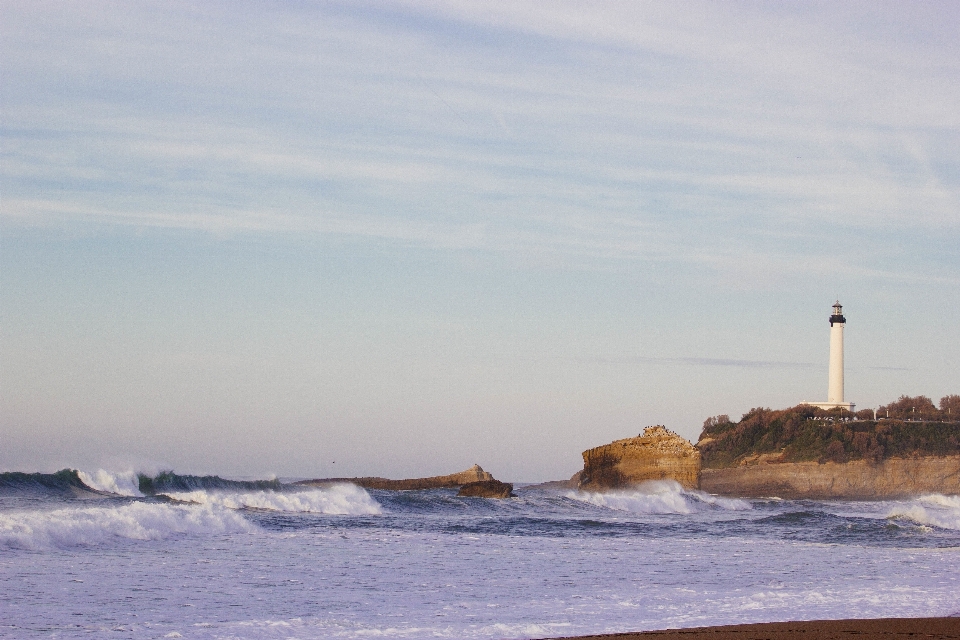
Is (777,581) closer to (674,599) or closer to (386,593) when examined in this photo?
(674,599)

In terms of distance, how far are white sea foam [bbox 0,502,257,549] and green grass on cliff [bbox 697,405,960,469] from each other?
53220 mm

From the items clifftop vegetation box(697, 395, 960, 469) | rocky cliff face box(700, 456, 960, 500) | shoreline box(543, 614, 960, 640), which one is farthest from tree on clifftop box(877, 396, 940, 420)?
shoreline box(543, 614, 960, 640)

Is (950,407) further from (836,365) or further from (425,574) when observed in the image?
(425,574)

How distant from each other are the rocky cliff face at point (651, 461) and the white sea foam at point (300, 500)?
15975 millimetres

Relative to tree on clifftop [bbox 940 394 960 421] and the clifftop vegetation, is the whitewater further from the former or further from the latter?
tree on clifftop [bbox 940 394 960 421]

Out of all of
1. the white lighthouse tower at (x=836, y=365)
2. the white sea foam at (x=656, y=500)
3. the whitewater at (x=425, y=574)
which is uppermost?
the white lighthouse tower at (x=836, y=365)

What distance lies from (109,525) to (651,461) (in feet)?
101

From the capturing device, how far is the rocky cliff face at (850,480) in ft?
209

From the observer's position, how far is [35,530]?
50.4ft

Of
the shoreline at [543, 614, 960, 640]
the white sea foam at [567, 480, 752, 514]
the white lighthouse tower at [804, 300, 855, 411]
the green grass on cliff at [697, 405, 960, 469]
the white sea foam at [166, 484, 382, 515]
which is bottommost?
the white sea foam at [567, 480, 752, 514]

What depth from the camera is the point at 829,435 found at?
224 ft

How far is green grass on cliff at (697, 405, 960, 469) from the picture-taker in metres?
65.9

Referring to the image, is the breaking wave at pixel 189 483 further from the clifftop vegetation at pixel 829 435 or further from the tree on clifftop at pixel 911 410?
the tree on clifftop at pixel 911 410

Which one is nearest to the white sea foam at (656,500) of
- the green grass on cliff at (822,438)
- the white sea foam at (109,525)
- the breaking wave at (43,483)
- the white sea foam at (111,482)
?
the white sea foam at (111,482)
